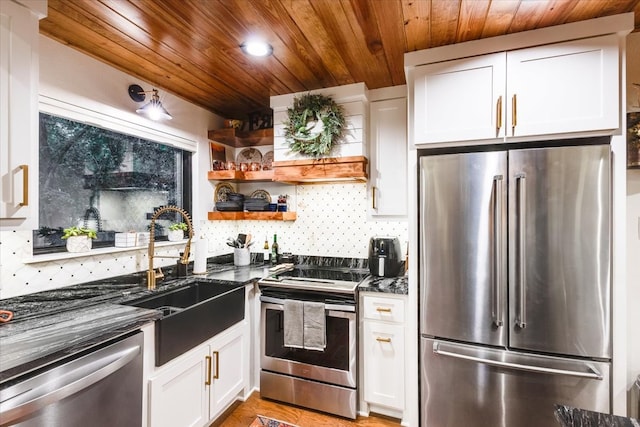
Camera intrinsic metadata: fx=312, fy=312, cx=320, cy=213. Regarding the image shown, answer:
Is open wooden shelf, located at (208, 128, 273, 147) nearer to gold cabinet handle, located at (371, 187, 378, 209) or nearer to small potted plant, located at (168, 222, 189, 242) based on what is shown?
small potted plant, located at (168, 222, 189, 242)

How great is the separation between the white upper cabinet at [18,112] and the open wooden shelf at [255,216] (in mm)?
1578

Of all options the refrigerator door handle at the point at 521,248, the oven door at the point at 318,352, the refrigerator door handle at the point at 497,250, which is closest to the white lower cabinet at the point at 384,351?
the oven door at the point at 318,352

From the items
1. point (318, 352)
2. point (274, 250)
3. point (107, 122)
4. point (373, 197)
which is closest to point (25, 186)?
point (107, 122)

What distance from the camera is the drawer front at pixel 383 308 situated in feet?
6.88

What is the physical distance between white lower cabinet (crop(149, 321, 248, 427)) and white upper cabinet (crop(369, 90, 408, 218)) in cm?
145

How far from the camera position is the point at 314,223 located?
296 centimetres

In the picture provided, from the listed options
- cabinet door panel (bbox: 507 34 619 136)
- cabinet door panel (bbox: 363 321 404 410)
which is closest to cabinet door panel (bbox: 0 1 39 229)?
cabinet door panel (bbox: 363 321 404 410)

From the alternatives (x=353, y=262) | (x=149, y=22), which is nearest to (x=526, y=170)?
(x=353, y=262)

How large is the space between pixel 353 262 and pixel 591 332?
1.64 metres

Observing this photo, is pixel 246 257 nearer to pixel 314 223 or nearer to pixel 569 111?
pixel 314 223

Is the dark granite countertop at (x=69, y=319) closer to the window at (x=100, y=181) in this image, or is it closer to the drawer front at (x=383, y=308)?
the window at (x=100, y=181)

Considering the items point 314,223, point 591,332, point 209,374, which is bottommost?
point 209,374

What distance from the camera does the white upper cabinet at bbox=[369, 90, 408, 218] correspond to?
97.2 inches

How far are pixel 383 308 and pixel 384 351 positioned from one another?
0.97 ft
